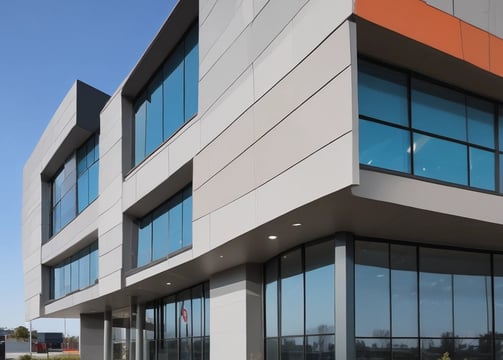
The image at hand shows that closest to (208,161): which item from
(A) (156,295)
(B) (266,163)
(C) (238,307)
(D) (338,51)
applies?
(B) (266,163)

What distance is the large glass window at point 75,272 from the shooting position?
30.9 m

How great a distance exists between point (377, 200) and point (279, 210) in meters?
2.25

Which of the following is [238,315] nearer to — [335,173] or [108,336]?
[335,173]

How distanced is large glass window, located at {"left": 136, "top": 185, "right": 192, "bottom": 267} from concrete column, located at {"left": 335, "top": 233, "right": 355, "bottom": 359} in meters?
7.12

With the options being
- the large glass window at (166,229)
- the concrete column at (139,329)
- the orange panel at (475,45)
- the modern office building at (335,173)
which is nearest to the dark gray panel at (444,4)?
the modern office building at (335,173)

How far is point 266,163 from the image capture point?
523 inches

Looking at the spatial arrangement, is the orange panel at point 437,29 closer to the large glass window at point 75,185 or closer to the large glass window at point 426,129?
the large glass window at point 426,129

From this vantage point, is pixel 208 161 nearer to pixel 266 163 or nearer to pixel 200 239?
pixel 200 239

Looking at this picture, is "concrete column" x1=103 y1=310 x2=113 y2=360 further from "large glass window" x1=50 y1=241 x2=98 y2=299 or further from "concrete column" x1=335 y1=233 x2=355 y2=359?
"concrete column" x1=335 y1=233 x2=355 y2=359

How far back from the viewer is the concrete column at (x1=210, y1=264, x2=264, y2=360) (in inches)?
694

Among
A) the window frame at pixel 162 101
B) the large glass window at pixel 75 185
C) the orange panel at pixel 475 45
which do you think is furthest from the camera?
the large glass window at pixel 75 185

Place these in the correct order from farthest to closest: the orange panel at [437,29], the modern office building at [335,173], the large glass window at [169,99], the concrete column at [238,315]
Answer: the large glass window at [169,99]
the concrete column at [238,315]
the modern office building at [335,173]
the orange panel at [437,29]

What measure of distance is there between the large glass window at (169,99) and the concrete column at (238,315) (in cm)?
545

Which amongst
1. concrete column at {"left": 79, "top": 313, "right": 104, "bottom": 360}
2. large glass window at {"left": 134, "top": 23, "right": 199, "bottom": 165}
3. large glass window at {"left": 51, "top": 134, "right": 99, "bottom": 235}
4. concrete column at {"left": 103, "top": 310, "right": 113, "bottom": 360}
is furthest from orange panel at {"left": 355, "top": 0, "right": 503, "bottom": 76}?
concrete column at {"left": 79, "top": 313, "right": 104, "bottom": 360}
